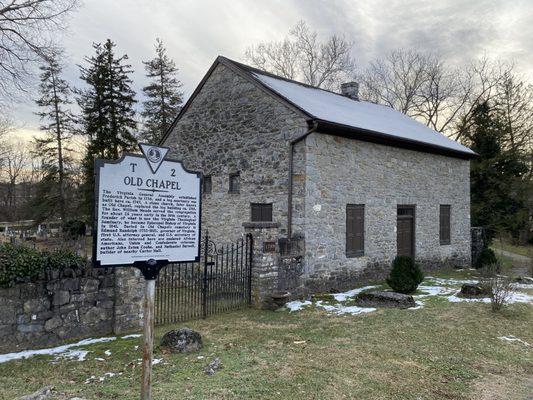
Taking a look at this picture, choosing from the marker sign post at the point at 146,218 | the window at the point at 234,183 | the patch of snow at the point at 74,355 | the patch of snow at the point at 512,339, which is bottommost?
the patch of snow at the point at 512,339

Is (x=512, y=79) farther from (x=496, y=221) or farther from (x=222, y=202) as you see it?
→ (x=222, y=202)

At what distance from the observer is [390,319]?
27.7 feet

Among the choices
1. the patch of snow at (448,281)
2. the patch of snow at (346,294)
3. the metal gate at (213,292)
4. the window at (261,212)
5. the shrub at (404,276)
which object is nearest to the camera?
the metal gate at (213,292)

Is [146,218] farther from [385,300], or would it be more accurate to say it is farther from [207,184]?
[207,184]

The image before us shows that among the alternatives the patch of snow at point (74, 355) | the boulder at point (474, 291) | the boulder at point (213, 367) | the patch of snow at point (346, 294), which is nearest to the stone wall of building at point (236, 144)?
the patch of snow at point (346, 294)

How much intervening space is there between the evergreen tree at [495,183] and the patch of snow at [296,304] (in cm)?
1709

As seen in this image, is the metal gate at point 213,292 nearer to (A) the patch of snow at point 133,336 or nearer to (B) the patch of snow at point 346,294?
(A) the patch of snow at point 133,336

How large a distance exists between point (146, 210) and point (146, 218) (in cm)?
8

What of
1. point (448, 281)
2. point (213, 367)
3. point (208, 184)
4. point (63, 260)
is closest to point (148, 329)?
point (213, 367)

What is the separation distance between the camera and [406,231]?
14945 millimetres

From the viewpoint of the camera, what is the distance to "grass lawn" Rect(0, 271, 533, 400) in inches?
191

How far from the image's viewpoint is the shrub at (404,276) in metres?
11.1

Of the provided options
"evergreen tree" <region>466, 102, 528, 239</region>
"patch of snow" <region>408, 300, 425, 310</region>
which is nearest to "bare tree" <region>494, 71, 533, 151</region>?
"evergreen tree" <region>466, 102, 528, 239</region>

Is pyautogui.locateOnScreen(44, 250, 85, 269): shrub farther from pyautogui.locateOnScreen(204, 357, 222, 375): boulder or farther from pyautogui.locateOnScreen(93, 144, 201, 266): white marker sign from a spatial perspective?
pyautogui.locateOnScreen(93, 144, 201, 266): white marker sign
